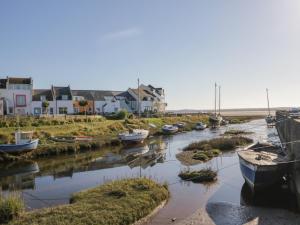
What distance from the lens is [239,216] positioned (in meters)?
15.7

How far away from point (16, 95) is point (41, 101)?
6.22 metres

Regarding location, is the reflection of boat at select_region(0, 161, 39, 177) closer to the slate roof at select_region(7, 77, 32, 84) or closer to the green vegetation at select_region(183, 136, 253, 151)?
the green vegetation at select_region(183, 136, 253, 151)

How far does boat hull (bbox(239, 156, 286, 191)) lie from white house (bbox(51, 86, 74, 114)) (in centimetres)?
6279

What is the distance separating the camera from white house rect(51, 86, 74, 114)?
77.2 meters

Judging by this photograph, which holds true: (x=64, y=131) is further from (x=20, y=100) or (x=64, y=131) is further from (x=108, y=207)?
(x=108, y=207)

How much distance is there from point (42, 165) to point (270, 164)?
71.3ft

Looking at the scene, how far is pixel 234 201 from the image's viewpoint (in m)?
18.4

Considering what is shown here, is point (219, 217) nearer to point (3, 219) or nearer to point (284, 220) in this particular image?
point (284, 220)

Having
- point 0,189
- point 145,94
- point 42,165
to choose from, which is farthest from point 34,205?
point 145,94

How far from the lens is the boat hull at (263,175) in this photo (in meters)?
19.2

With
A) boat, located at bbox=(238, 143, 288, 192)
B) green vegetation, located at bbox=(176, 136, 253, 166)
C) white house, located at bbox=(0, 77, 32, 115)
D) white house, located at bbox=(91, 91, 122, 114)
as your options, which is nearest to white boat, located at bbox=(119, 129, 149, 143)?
green vegetation, located at bbox=(176, 136, 253, 166)

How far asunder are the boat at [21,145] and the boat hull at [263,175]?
960 inches

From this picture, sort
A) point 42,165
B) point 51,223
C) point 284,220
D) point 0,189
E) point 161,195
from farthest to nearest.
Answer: point 42,165 → point 0,189 → point 161,195 → point 284,220 → point 51,223

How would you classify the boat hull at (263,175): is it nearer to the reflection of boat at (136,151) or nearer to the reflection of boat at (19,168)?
the reflection of boat at (19,168)
